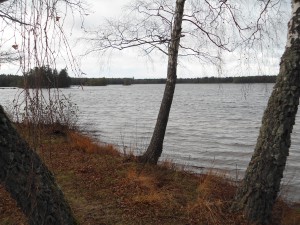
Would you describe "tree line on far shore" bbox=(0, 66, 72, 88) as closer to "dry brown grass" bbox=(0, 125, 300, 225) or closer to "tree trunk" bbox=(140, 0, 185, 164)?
"dry brown grass" bbox=(0, 125, 300, 225)

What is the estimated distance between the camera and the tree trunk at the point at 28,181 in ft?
10.9

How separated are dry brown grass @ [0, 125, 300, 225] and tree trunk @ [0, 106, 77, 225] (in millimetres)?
501

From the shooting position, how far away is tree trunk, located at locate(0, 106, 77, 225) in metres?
3.31

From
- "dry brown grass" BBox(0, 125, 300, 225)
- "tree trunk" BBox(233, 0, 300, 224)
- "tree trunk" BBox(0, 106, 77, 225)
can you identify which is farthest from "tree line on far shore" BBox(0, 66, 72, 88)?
"tree trunk" BBox(233, 0, 300, 224)

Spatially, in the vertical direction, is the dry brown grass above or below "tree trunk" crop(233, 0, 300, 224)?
below

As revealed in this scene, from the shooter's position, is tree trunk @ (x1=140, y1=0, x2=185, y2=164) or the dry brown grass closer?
the dry brown grass

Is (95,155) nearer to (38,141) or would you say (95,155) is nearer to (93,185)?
(93,185)

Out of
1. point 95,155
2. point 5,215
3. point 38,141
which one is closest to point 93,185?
point 5,215

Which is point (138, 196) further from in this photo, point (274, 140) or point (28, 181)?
point (28, 181)

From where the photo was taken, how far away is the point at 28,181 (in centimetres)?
335

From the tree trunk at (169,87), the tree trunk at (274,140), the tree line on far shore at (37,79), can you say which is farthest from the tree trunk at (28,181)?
the tree trunk at (169,87)

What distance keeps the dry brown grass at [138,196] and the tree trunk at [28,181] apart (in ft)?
1.64

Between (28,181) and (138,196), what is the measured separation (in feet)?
10.8

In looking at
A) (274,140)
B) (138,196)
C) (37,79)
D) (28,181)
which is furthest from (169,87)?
(37,79)
